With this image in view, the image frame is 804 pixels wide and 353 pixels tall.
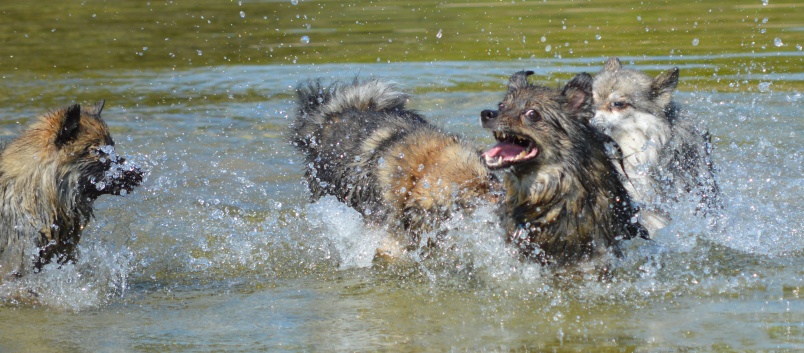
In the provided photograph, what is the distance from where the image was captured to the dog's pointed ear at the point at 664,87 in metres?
6.63

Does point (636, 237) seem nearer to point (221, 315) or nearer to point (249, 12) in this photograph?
point (221, 315)

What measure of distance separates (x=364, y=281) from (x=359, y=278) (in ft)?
0.25

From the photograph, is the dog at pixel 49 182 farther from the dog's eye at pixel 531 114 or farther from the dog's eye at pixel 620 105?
the dog's eye at pixel 620 105

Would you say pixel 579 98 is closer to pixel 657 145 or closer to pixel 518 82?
pixel 518 82

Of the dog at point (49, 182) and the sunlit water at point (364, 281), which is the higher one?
the dog at point (49, 182)

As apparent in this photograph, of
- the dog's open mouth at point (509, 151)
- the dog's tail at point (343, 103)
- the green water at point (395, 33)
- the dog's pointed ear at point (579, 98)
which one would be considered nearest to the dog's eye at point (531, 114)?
the dog's open mouth at point (509, 151)

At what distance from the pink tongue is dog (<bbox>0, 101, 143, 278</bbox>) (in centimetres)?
231

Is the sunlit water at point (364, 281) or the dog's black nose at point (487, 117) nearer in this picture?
the sunlit water at point (364, 281)

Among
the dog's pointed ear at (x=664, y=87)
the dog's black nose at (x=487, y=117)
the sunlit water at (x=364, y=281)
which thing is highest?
the dog's pointed ear at (x=664, y=87)

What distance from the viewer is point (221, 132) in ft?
33.8

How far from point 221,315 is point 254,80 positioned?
754cm

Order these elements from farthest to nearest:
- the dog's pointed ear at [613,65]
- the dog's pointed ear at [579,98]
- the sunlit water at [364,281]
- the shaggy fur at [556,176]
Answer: the dog's pointed ear at [613,65] → the dog's pointed ear at [579,98] → the shaggy fur at [556,176] → the sunlit water at [364,281]

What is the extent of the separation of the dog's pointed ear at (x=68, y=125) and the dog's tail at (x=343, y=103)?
6.80 ft

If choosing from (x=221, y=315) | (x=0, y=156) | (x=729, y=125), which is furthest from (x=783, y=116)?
(x=0, y=156)
